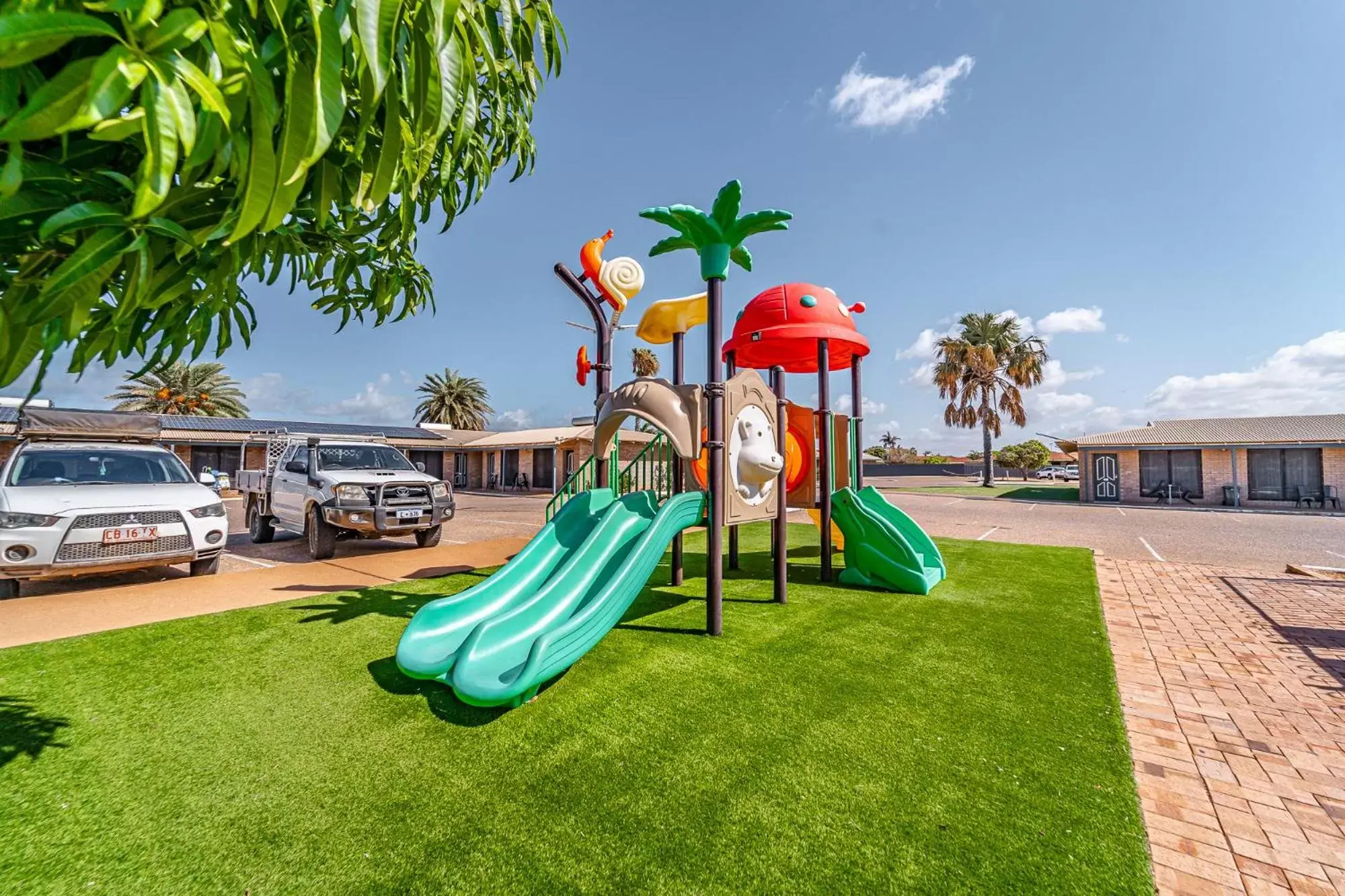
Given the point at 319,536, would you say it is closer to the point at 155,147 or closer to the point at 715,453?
the point at 715,453

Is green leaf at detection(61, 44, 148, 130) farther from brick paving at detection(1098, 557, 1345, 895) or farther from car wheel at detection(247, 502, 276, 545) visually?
car wheel at detection(247, 502, 276, 545)

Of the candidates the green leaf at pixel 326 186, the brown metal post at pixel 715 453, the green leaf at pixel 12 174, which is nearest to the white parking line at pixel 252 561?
the brown metal post at pixel 715 453

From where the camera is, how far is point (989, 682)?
421 cm

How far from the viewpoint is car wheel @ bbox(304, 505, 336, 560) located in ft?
28.5

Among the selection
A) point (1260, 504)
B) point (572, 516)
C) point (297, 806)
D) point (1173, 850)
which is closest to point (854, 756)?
point (1173, 850)

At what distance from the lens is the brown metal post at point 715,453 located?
209 inches

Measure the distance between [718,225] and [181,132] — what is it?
5.04m

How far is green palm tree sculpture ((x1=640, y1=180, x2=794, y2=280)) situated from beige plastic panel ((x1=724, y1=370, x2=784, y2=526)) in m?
1.24

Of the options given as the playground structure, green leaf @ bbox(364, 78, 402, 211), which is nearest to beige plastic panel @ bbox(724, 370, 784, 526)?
the playground structure

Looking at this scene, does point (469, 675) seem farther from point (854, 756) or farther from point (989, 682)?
point (989, 682)

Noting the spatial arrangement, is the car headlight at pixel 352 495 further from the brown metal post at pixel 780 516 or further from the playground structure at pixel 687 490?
the brown metal post at pixel 780 516

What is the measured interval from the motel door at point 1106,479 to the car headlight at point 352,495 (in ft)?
101

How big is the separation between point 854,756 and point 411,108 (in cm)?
350

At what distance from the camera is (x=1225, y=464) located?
24516mm
